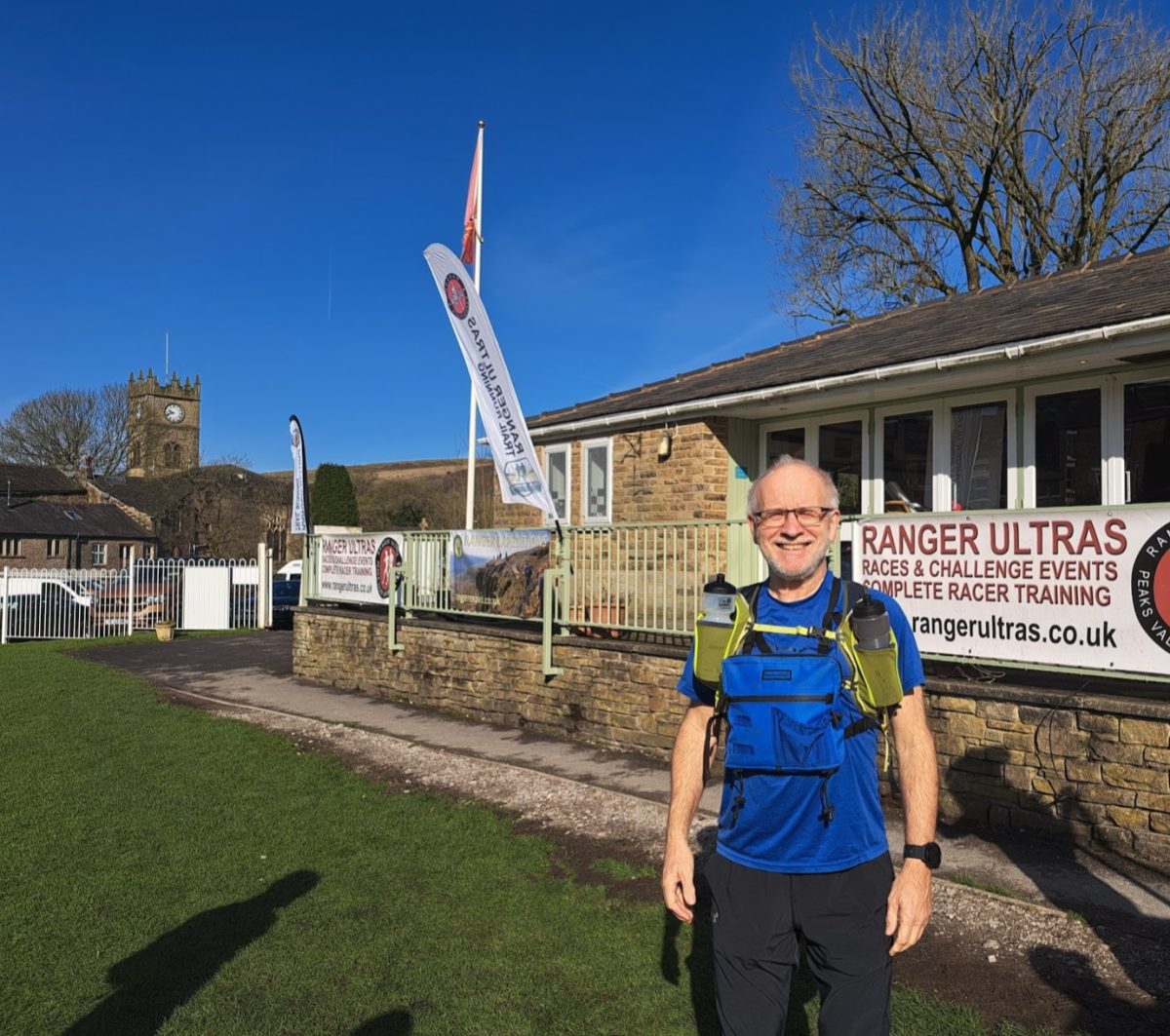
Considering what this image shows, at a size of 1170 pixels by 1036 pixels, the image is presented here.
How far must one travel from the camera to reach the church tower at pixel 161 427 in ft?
189

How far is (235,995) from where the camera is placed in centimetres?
380

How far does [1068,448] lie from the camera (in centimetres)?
820

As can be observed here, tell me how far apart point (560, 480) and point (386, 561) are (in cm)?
251

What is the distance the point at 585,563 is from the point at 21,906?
5.47 m

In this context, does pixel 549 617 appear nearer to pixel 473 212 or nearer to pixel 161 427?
pixel 473 212

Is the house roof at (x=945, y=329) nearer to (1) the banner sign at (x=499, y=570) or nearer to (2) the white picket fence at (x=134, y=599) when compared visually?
(1) the banner sign at (x=499, y=570)

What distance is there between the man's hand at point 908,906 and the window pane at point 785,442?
8.43m

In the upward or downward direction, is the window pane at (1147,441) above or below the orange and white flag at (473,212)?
below

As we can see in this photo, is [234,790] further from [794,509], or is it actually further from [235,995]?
[794,509]

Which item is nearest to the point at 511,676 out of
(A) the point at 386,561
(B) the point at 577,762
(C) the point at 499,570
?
(C) the point at 499,570

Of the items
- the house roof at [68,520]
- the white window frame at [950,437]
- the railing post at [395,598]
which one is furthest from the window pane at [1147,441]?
the house roof at [68,520]

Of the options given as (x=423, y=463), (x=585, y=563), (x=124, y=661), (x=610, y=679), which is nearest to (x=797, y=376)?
(x=585, y=563)

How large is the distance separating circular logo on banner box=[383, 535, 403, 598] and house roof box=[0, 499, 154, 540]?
40484mm

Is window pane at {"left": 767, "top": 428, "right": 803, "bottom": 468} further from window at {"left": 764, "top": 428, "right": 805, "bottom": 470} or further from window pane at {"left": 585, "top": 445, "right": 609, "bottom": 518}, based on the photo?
window pane at {"left": 585, "top": 445, "right": 609, "bottom": 518}
